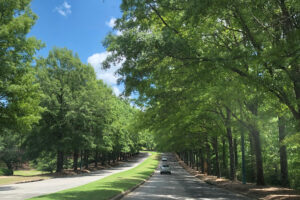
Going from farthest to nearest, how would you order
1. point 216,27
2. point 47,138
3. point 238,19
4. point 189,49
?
point 47,138 < point 216,27 < point 238,19 < point 189,49

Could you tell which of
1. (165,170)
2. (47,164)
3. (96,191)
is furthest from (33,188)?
(47,164)

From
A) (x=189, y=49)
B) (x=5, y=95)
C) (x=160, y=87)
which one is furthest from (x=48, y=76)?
(x=189, y=49)

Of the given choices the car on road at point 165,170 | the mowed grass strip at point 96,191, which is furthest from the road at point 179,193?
the car on road at point 165,170

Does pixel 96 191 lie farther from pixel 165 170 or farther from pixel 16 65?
pixel 165 170

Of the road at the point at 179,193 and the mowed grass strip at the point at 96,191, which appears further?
the road at the point at 179,193

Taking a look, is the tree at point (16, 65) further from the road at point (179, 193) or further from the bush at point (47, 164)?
the bush at point (47, 164)

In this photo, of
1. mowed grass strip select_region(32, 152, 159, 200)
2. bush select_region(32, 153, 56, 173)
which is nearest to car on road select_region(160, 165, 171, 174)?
mowed grass strip select_region(32, 152, 159, 200)

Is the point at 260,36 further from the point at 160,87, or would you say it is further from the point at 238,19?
the point at 160,87

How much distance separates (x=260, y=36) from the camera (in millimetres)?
8648

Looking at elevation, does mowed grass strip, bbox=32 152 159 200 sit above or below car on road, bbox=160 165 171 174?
above

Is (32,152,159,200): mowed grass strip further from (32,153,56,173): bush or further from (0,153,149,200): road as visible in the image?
(32,153,56,173): bush

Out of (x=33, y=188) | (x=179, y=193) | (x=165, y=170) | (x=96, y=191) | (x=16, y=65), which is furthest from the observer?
(x=165, y=170)

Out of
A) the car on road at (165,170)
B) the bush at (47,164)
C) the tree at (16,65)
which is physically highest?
the tree at (16,65)

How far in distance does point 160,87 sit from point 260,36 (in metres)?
7.63
